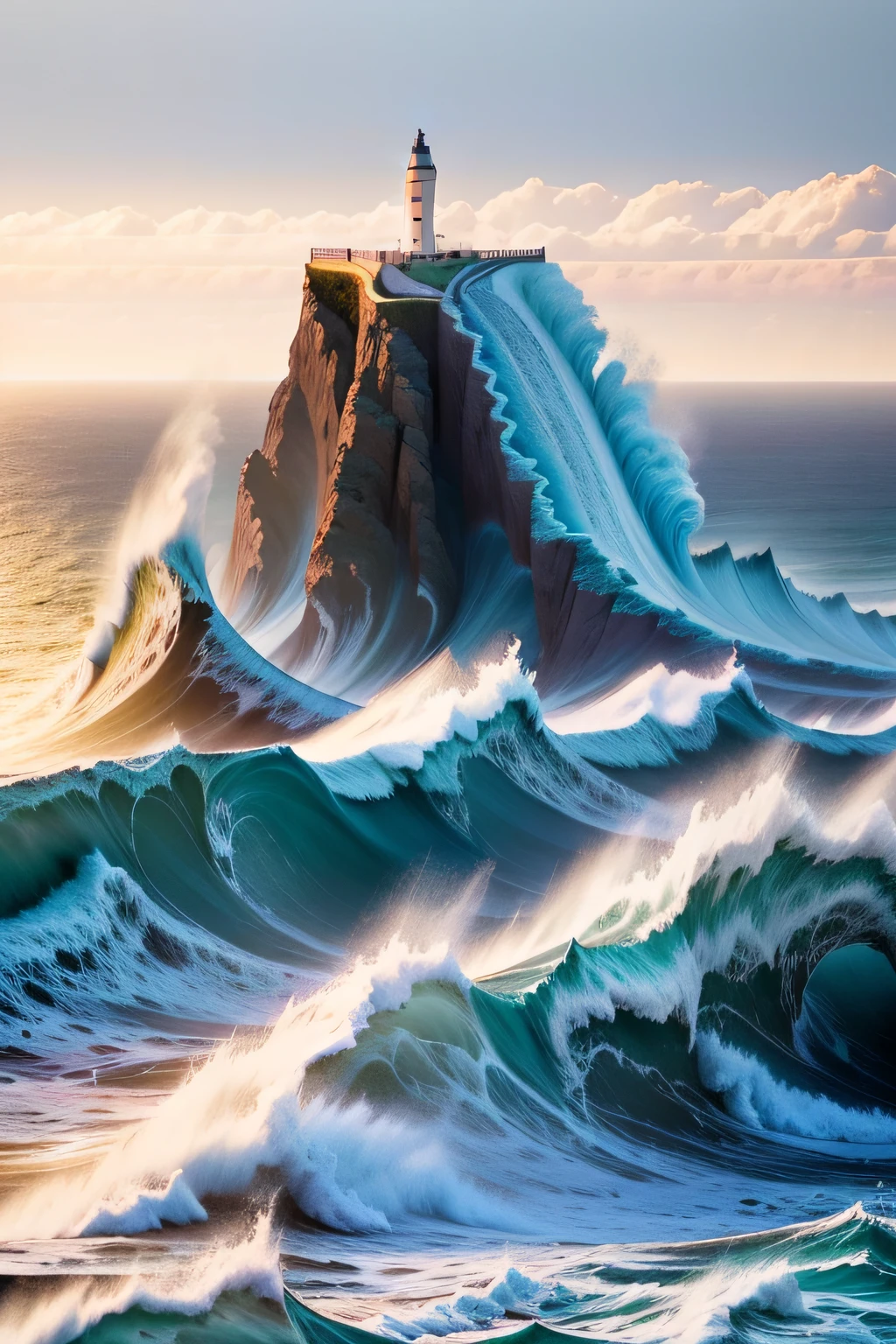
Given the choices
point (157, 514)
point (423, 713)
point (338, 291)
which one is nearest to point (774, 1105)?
point (423, 713)

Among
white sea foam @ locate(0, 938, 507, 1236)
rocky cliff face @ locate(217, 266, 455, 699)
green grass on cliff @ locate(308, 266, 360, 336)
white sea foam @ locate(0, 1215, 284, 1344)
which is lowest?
white sea foam @ locate(0, 1215, 284, 1344)

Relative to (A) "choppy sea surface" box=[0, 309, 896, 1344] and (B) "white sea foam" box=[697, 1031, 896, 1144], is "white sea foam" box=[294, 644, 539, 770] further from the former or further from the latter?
(B) "white sea foam" box=[697, 1031, 896, 1144]

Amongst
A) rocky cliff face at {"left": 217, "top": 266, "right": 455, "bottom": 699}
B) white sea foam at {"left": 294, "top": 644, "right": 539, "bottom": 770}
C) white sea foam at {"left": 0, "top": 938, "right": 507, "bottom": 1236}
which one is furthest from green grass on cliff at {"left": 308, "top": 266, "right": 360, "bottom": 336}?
white sea foam at {"left": 0, "top": 938, "right": 507, "bottom": 1236}

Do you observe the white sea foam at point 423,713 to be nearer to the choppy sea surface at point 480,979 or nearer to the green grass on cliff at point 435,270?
the choppy sea surface at point 480,979

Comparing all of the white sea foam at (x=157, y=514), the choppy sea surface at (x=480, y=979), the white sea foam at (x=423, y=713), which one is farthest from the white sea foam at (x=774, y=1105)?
the white sea foam at (x=157, y=514)

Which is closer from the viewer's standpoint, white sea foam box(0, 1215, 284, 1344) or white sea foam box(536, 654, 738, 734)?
white sea foam box(0, 1215, 284, 1344)

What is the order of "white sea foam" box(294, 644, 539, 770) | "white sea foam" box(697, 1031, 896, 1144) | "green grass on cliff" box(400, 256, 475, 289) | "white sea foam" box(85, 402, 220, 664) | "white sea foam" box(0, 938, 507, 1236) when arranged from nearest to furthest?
"white sea foam" box(0, 938, 507, 1236) → "white sea foam" box(697, 1031, 896, 1144) → "white sea foam" box(294, 644, 539, 770) → "white sea foam" box(85, 402, 220, 664) → "green grass on cliff" box(400, 256, 475, 289)

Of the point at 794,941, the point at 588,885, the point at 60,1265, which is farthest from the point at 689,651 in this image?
the point at 60,1265
